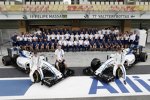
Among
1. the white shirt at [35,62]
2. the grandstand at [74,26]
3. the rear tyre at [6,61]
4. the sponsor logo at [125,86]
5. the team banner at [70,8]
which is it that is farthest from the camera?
the team banner at [70,8]

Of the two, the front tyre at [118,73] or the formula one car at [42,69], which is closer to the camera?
the formula one car at [42,69]

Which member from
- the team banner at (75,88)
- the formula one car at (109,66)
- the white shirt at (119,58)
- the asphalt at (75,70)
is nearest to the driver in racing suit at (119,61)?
the white shirt at (119,58)

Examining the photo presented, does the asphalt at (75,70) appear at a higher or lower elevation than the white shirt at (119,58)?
lower

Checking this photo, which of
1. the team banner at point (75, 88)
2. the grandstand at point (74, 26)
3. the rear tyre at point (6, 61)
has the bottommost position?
the team banner at point (75, 88)

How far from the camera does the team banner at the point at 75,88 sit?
820 centimetres

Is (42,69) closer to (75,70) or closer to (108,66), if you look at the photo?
(75,70)

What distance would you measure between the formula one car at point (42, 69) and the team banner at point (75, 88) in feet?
0.89

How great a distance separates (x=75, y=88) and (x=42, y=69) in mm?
2303

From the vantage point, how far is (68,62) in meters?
13.0

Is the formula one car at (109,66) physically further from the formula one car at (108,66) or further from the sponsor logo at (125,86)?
the sponsor logo at (125,86)

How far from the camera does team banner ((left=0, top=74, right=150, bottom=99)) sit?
8195mm

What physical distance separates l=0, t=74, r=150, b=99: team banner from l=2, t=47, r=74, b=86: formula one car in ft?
0.89

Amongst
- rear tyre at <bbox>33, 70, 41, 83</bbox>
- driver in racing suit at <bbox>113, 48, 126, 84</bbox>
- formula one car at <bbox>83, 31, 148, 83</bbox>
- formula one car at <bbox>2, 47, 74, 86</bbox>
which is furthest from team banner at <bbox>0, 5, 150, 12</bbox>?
rear tyre at <bbox>33, 70, 41, 83</bbox>

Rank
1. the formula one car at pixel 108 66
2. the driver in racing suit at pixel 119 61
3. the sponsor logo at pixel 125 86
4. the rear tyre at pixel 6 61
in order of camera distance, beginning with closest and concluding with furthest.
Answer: the sponsor logo at pixel 125 86, the driver in racing suit at pixel 119 61, the formula one car at pixel 108 66, the rear tyre at pixel 6 61
